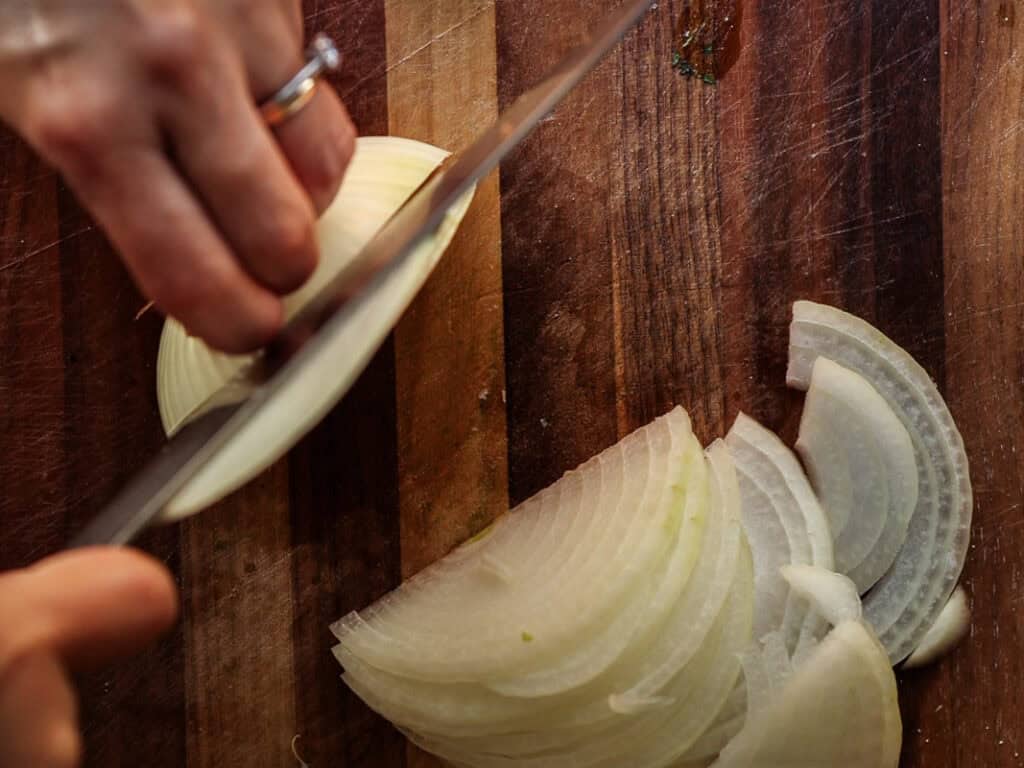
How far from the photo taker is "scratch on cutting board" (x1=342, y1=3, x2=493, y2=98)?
1.44m

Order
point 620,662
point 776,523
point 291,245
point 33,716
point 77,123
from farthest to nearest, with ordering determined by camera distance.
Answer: point 776,523 < point 620,662 < point 291,245 < point 77,123 < point 33,716

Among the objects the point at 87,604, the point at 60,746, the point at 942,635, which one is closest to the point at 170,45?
the point at 87,604

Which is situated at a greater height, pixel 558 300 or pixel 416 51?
pixel 416 51

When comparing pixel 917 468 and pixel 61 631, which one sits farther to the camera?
pixel 917 468

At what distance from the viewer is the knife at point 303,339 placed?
0.93m

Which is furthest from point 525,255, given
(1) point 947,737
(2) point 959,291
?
(1) point 947,737

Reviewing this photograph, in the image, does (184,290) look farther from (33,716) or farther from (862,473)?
(862,473)

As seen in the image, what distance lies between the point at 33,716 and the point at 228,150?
51 cm

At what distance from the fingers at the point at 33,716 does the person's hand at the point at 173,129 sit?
0.36 m

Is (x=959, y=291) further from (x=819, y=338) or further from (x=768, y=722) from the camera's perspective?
(x=768, y=722)

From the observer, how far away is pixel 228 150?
892 millimetres

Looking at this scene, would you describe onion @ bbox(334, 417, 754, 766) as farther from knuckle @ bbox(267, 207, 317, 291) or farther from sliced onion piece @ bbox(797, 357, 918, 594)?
knuckle @ bbox(267, 207, 317, 291)

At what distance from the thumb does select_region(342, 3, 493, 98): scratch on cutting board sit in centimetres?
86

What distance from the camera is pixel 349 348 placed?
1.02 m
